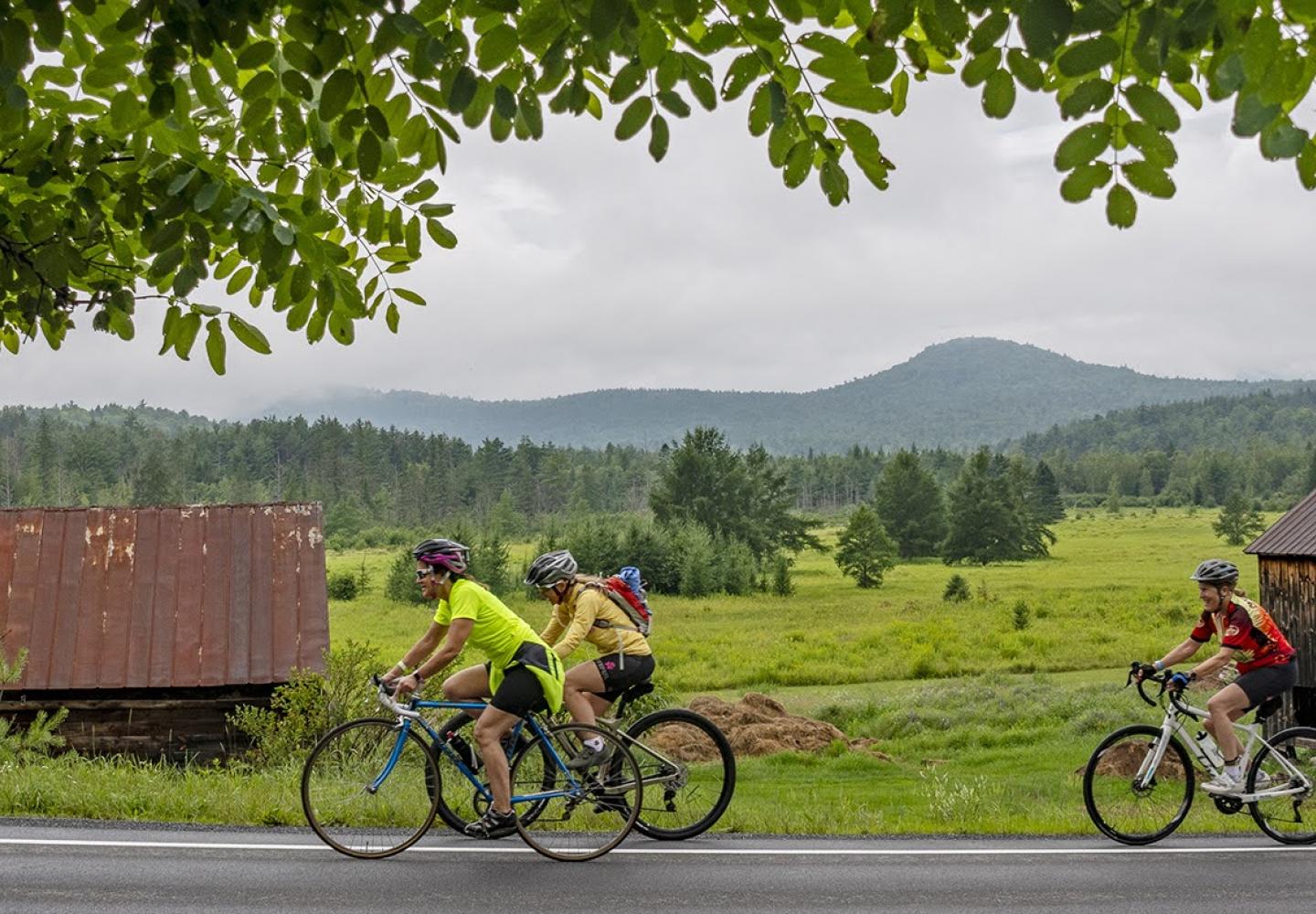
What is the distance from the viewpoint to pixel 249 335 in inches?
157

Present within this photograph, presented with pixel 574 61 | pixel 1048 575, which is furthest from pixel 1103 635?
pixel 574 61

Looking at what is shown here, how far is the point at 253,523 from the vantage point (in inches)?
872

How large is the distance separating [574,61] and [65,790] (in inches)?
386

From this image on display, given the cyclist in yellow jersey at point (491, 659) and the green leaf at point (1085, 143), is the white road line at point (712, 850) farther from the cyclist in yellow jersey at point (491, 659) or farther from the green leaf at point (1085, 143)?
the green leaf at point (1085, 143)

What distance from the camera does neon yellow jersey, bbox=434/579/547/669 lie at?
809cm

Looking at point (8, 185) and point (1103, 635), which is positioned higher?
point (8, 185)

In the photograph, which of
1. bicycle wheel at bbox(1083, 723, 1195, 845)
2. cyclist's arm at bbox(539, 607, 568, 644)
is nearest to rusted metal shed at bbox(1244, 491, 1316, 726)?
bicycle wheel at bbox(1083, 723, 1195, 845)

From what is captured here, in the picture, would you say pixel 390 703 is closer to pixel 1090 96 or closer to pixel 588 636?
pixel 588 636

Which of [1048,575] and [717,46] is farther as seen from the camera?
[1048,575]

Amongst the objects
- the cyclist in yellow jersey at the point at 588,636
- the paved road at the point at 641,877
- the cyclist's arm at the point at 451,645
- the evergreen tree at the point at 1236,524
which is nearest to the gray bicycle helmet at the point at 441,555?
the cyclist's arm at the point at 451,645

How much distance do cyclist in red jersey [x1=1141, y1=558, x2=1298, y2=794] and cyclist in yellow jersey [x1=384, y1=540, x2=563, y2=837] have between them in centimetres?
498

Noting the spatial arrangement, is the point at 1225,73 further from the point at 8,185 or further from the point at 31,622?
the point at 31,622

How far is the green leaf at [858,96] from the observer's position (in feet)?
10.4

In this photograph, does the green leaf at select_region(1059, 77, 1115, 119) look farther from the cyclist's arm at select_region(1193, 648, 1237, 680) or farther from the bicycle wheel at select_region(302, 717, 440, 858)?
the cyclist's arm at select_region(1193, 648, 1237, 680)
